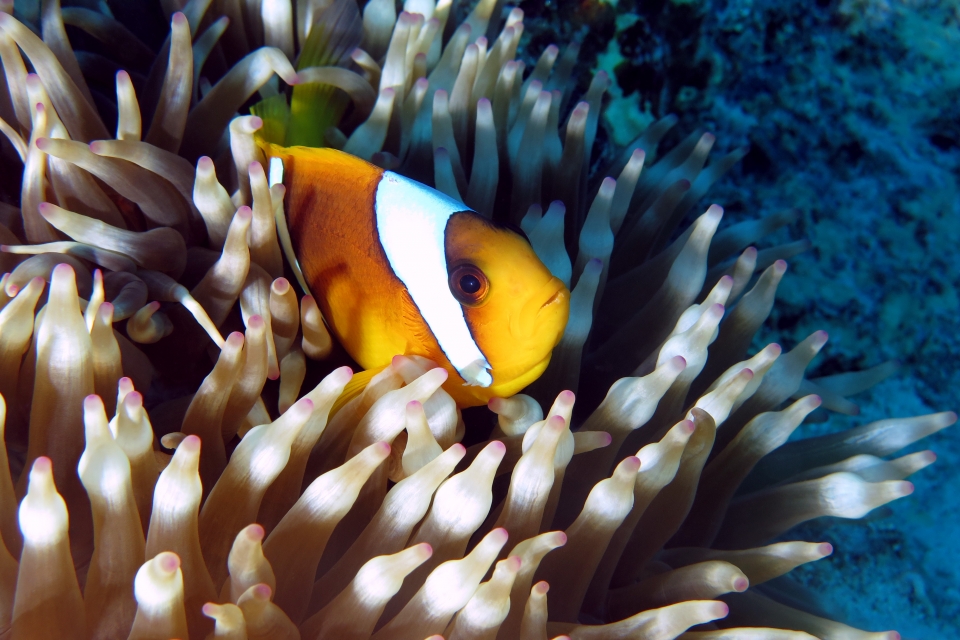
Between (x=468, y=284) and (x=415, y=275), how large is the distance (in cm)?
9

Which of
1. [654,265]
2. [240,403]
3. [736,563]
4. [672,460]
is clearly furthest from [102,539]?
[654,265]

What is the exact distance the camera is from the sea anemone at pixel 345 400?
659mm

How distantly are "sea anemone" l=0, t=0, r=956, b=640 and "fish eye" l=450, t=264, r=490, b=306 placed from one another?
0.11m

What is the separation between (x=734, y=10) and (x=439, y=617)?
1.56 metres

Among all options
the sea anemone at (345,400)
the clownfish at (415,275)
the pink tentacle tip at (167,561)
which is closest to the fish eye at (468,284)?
the clownfish at (415,275)

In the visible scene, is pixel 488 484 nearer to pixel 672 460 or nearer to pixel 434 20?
pixel 672 460

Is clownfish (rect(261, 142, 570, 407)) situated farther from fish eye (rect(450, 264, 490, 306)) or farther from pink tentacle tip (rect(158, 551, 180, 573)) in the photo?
pink tentacle tip (rect(158, 551, 180, 573))

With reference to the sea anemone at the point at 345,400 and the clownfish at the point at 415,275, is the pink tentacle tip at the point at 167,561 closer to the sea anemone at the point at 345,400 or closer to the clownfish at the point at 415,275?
the sea anemone at the point at 345,400

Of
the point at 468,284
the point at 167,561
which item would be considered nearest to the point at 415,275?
the point at 468,284

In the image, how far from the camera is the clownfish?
84 centimetres

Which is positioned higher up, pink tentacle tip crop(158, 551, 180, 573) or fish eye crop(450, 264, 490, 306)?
fish eye crop(450, 264, 490, 306)

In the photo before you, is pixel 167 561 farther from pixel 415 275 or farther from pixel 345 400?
pixel 415 275

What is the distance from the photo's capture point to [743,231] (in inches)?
53.8

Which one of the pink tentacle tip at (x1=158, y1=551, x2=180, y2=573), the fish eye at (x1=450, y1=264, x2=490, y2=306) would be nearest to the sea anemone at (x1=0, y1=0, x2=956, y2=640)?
the pink tentacle tip at (x1=158, y1=551, x2=180, y2=573)
